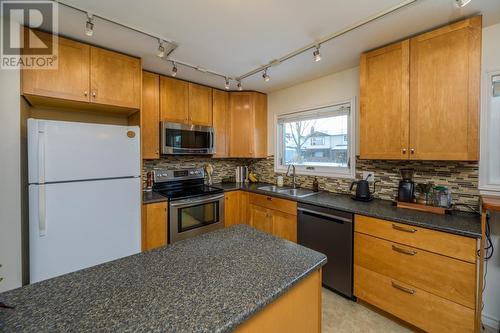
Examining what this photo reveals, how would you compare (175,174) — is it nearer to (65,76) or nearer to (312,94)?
(65,76)

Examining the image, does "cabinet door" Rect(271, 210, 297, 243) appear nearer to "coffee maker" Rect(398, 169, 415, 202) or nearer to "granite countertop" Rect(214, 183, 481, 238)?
"granite countertop" Rect(214, 183, 481, 238)

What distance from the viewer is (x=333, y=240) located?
2088 mm

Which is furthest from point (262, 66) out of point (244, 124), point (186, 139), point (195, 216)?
point (195, 216)

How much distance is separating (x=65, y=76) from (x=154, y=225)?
1610 mm

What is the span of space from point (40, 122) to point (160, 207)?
1.25 meters

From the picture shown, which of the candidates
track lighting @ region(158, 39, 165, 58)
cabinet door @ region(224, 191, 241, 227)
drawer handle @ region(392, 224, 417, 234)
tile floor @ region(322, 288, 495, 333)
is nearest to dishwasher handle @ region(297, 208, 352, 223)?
drawer handle @ region(392, 224, 417, 234)

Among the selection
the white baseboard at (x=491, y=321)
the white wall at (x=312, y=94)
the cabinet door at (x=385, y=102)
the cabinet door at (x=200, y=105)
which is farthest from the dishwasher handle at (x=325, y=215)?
the cabinet door at (x=200, y=105)

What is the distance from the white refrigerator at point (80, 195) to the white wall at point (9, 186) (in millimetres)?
91

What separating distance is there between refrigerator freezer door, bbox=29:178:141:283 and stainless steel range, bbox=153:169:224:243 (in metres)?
0.41

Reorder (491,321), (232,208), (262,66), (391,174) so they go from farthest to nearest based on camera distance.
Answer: (232,208)
(262,66)
(391,174)
(491,321)

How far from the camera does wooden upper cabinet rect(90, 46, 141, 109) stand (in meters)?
2.04

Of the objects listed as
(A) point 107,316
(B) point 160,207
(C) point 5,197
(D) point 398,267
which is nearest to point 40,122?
(C) point 5,197

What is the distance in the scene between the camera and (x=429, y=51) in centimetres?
176

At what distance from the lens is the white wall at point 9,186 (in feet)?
5.26
